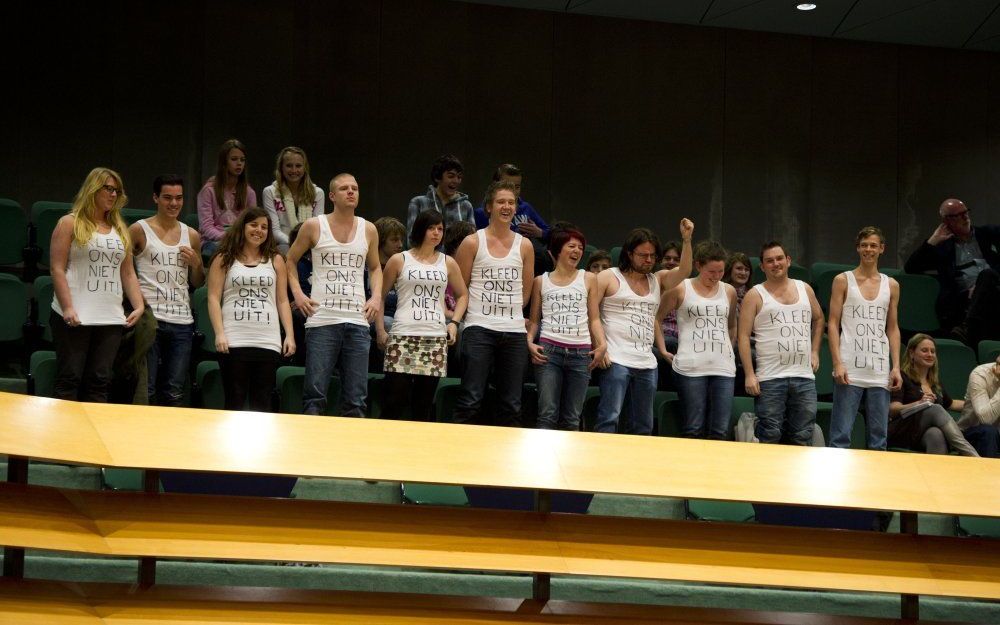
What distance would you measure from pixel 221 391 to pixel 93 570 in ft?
4.71

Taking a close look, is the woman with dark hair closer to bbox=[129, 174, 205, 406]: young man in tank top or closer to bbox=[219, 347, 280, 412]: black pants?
bbox=[129, 174, 205, 406]: young man in tank top

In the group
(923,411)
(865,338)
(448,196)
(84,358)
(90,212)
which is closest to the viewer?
(84,358)

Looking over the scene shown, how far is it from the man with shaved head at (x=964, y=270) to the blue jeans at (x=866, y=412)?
193 centimetres

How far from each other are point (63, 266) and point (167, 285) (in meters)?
0.48

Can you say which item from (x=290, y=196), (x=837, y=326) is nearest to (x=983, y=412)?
(x=837, y=326)

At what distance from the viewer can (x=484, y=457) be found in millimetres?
3473

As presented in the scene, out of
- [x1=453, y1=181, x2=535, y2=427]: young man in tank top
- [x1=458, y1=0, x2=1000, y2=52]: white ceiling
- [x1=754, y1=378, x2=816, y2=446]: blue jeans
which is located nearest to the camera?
[x1=453, y1=181, x2=535, y2=427]: young man in tank top

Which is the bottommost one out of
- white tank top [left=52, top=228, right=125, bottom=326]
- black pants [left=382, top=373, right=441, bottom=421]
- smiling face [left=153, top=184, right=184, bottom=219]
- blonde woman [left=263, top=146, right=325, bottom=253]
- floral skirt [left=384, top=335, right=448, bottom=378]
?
black pants [left=382, top=373, right=441, bottom=421]

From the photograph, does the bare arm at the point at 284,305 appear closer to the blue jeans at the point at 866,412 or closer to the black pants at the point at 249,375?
the black pants at the point at 249,375

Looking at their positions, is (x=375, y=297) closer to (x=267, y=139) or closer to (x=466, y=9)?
(x=267, y=139)

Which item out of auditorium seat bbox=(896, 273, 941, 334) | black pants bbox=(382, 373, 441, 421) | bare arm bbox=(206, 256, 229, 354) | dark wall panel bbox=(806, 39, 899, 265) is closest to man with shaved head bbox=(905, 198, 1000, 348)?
auditorium seat bbox=(896, 273, 941, 334)

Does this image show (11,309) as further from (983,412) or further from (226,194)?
(983,412)

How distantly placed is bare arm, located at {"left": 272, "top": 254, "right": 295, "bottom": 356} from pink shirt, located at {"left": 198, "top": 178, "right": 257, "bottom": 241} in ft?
3.34

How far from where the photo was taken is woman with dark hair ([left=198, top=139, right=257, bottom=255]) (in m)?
6.09
